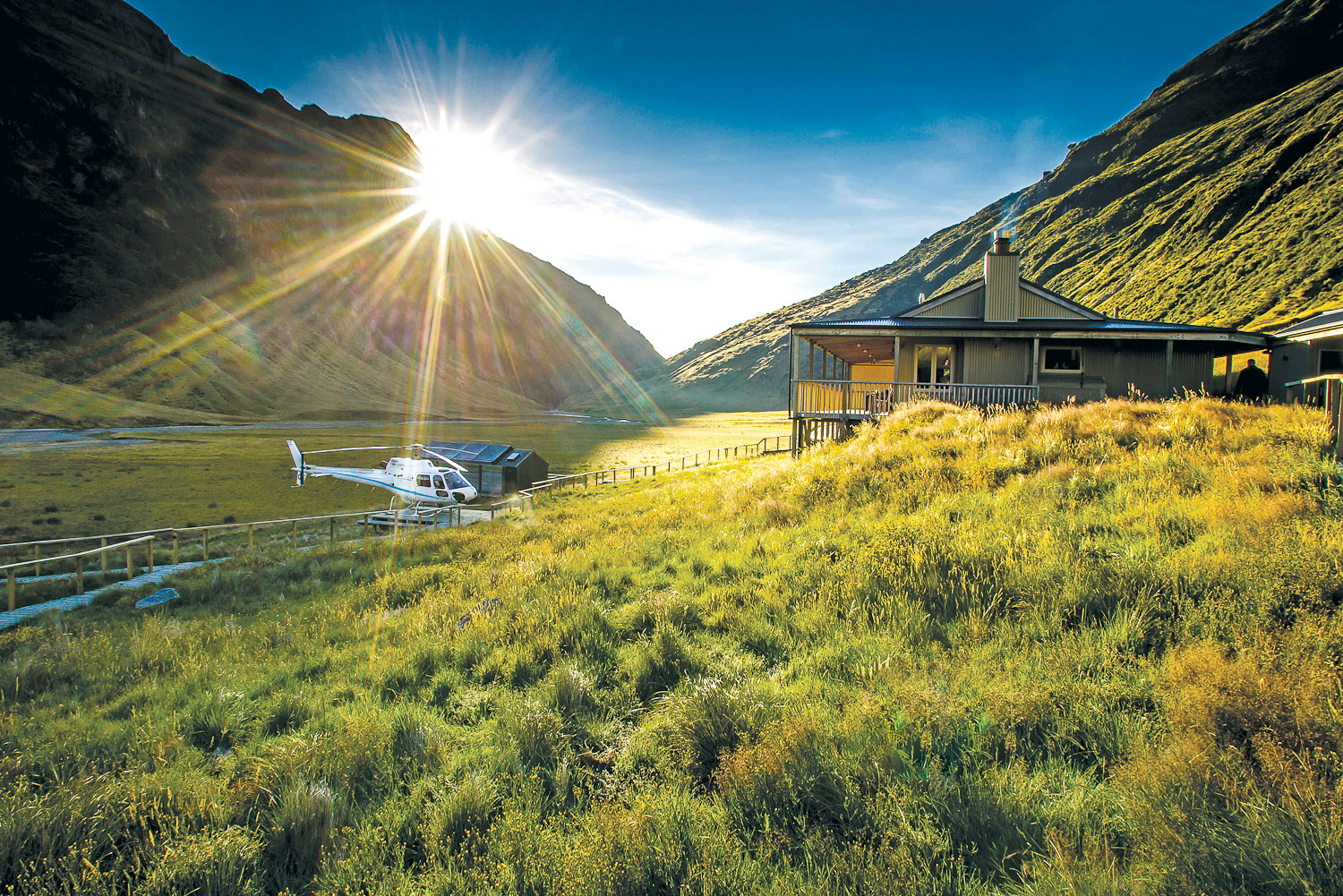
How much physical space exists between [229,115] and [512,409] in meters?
128

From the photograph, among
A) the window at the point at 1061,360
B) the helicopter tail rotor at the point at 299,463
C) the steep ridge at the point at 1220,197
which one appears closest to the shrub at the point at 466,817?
the window at the point at 1061,360

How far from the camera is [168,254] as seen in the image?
399 ft

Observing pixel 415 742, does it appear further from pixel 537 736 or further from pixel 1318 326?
pixel 1318 326

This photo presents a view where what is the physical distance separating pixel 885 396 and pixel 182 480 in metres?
45.2

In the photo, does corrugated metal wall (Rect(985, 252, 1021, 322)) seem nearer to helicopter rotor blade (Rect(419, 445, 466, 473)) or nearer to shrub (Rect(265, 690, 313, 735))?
shrub (Rect(265, 690, 313, 735))

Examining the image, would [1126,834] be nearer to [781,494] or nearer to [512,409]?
[781,494]

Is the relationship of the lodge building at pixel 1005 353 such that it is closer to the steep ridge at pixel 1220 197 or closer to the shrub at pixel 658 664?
the shrub at pixel 658 664

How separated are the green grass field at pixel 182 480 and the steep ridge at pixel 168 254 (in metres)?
32.9

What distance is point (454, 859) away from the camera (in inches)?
116

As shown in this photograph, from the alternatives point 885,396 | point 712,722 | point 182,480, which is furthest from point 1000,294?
point 182,480

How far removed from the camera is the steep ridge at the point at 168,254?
97.1m

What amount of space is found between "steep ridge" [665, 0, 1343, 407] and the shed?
61440 millimetres

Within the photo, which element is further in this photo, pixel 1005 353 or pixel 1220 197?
pixel 1220 197

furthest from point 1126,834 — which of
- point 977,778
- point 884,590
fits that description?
point 884,590
